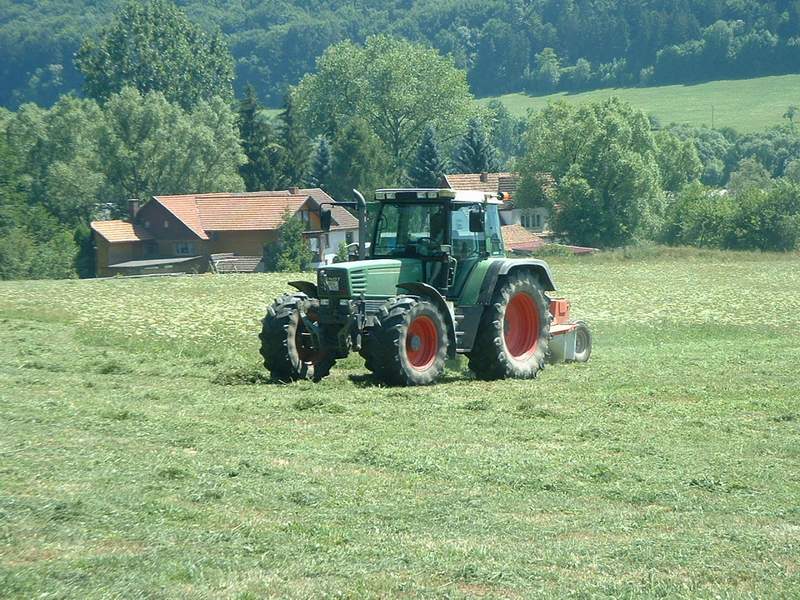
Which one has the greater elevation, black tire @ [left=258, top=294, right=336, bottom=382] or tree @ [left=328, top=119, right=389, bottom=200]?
tree @ [left=328, top=119, right=389, bottom=200]

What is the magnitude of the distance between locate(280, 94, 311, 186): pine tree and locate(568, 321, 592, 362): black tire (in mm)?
67586

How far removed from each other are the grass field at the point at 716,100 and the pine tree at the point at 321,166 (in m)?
61.9

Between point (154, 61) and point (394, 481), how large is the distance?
92595 mm

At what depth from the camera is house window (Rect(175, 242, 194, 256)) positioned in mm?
69688

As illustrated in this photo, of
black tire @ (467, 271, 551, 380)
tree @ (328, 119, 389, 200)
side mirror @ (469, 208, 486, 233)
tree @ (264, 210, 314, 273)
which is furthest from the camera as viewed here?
tree @ (328, 119, 389, 200)

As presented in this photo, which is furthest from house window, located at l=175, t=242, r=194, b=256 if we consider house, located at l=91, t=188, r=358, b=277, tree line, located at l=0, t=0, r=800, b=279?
tree line, located at l=0, t=0, r=800, b=279

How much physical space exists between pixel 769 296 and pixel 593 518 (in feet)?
85.1

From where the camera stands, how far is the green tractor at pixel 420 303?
15.2 metres

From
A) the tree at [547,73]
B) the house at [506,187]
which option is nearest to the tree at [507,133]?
the tree at [547,73]

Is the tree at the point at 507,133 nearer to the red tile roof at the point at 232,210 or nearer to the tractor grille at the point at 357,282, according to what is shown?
the red tile roof at the point at 232,210

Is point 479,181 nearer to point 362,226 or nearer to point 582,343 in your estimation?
point 582,343

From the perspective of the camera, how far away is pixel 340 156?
274ft

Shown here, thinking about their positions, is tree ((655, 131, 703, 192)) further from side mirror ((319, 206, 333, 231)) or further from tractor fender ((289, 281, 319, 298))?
side mirror ((319, 206, 333, 231))

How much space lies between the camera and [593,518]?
8.46 m
